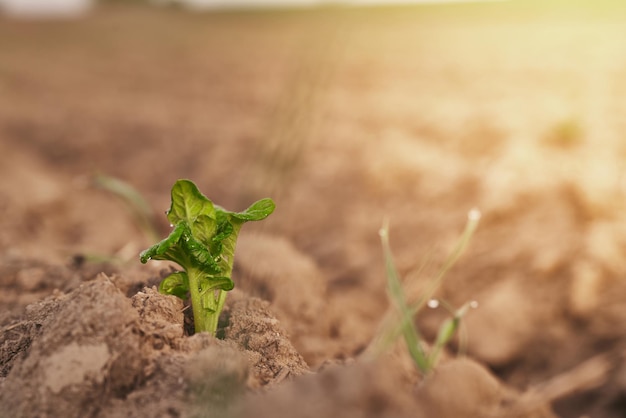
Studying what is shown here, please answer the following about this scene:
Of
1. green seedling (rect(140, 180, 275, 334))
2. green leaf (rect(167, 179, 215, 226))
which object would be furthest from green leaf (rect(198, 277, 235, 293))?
green leaf (rect(167, 179, 215, 226))

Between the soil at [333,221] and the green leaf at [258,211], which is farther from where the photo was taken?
the green leaf at [258,211]

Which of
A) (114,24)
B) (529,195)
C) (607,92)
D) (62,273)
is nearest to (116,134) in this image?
(62,273)

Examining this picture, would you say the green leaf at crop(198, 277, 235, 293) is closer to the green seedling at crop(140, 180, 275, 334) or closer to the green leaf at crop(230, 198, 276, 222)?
the green seedling at crop(140, 180, 275, 334)

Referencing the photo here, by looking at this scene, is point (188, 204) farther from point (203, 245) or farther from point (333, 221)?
point (333, 221)

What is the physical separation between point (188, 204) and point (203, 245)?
97 mm

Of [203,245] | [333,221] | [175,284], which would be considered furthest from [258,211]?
[333,221]

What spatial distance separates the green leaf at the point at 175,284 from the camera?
4.66ft

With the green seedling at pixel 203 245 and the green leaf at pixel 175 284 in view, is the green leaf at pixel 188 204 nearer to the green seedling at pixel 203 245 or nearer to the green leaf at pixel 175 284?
the green seedling at pixel 203 245

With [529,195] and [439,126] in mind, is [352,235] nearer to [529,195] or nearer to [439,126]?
[529,195]

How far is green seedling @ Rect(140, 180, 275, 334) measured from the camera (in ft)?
4.38

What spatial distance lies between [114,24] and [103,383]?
10.2m

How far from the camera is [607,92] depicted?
381cm

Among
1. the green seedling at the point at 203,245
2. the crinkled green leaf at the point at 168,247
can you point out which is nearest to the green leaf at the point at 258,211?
the green seedling at the point at 203,245

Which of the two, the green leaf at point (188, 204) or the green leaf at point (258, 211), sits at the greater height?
the green leaf at point (188, 204)
